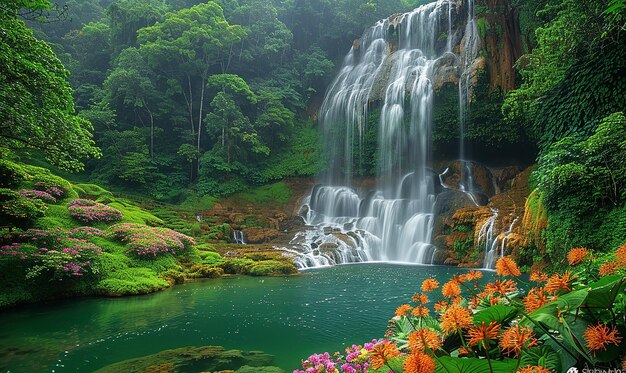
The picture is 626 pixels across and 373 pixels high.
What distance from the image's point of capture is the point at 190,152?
82.4ft

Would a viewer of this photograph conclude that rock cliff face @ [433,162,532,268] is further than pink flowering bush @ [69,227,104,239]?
Yes

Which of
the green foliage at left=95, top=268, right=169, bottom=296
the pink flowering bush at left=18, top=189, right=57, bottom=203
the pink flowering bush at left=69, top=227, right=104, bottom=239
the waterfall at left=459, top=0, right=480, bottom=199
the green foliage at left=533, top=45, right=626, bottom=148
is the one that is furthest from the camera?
the waterfall at left=459, top=0, right=480, bottom=199

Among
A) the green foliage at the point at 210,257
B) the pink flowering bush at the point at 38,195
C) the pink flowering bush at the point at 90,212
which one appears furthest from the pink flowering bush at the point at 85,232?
the green foliage at the point at 210,257

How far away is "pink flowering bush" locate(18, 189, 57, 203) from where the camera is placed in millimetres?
11744

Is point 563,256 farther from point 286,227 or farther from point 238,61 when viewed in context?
point 238,61

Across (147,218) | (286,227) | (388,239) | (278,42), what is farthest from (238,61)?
(388,239)

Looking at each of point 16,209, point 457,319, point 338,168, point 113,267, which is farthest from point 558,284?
point 338,168

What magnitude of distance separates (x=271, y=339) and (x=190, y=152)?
21.1m

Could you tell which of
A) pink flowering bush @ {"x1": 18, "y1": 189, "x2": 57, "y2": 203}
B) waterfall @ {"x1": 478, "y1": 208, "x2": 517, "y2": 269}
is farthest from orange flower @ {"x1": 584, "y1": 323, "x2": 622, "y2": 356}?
pink flowering bush @ {"x1": 18, "y1": 189, "x2": 57, "y2": 203}

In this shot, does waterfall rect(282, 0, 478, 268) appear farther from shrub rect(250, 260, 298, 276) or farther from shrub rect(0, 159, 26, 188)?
shrub rect(0, 159, 26, 188)

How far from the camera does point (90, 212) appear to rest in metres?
12.8

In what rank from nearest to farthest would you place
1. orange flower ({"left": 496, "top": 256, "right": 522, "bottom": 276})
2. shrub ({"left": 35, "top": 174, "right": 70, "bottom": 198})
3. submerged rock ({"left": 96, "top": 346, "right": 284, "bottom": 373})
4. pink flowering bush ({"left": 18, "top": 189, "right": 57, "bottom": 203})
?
orange flower ({"left": 496, "top": 256, "right": 522, "bottom": 276}) → submerged rock ({"left": 96, "top": 346, "right": 284, "bottom": 373}) → pink flowering bush ({"left": 18, "top": 189, "right": 57, "bottom": 203}) → shrub ({"left": 35, "top": 174, "right": 70, "bottom": 198})

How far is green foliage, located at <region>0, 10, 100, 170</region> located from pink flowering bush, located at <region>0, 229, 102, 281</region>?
2185mm

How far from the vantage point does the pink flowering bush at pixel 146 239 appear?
39.2 feet
